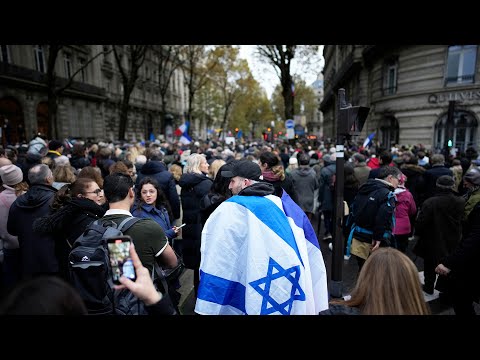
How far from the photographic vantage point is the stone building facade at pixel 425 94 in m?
18.9

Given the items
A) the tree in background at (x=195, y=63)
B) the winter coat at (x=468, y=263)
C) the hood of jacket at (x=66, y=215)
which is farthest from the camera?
the tree in background at (x=195, y=63)

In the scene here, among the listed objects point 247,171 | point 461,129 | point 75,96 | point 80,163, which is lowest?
point 80,163

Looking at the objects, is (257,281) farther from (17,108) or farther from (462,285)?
(17,108)

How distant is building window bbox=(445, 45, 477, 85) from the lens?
18812mm

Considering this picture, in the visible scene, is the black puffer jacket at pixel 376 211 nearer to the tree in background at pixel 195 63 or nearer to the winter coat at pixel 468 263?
the winter coat at pixel 468 263

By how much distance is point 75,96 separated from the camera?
30234 millimetres

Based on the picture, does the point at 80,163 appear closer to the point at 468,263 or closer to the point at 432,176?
the point at 468,263

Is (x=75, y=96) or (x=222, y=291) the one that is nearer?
(x=222, y=291)

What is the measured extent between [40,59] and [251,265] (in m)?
31.5

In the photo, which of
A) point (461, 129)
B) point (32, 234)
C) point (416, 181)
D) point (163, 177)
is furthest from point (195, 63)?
point (32, 234)

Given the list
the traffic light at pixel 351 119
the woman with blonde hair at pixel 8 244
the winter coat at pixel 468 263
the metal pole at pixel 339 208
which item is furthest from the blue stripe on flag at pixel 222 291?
the traffic light at pixel 351 119

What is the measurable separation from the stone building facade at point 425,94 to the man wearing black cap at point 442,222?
15296mm

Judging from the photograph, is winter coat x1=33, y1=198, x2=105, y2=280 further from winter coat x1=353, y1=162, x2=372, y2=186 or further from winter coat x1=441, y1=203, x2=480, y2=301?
winter coat x1=353, y1=162, x2=372, y2=186

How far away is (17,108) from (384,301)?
97.0 feet
